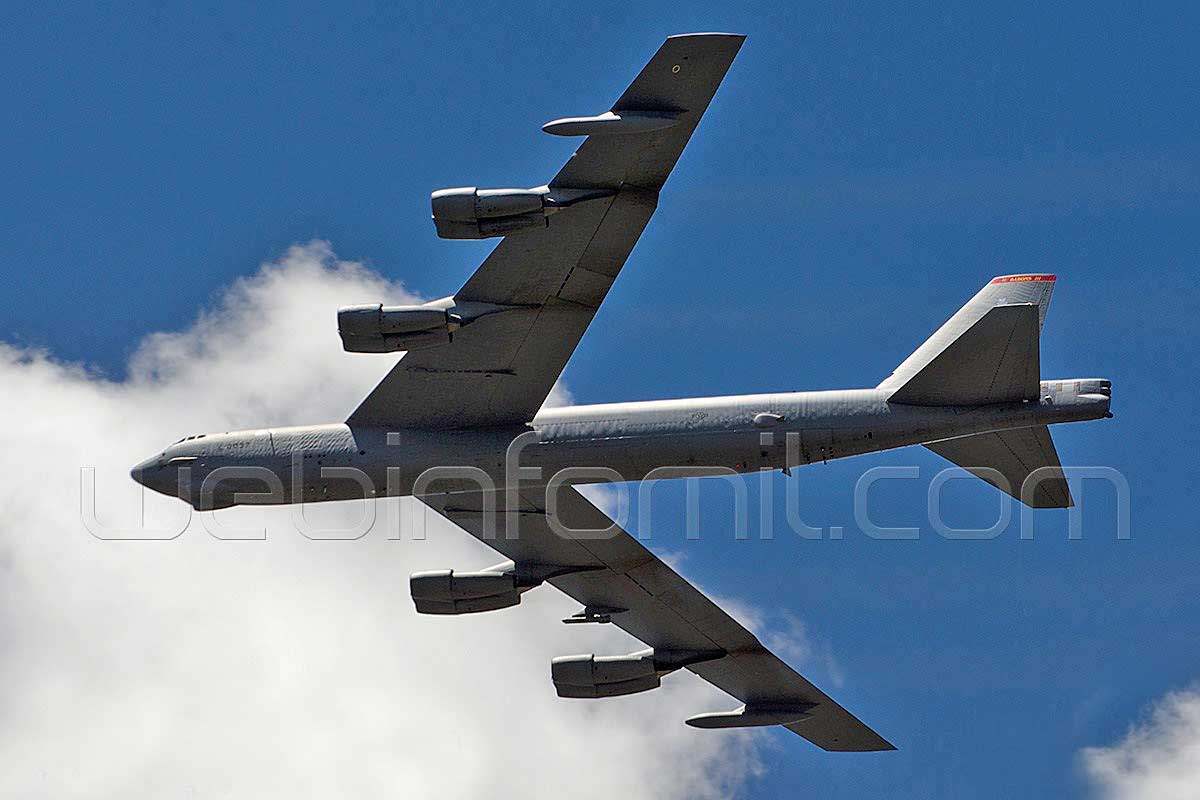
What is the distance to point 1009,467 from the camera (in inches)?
1665

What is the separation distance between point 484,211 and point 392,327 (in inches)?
127

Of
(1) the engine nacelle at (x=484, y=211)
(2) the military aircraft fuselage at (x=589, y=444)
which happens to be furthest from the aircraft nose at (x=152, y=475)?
(1) the engine nacelle at (x=484, y=211)

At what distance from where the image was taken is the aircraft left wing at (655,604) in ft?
146

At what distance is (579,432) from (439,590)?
6891mm

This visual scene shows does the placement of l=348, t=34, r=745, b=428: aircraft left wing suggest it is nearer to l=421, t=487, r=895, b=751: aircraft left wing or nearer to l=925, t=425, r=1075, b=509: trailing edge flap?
l=421, t=487, r=895, b=751: aircraft left wing

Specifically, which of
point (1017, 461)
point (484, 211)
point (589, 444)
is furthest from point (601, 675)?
point (484, 211)

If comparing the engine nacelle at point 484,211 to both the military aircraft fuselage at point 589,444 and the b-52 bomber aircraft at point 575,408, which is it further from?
the military aircraft fuselage at point 589,444

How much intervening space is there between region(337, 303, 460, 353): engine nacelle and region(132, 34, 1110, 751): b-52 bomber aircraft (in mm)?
39

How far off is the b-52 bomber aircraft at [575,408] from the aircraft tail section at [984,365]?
0.04 m

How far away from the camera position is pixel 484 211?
121ft

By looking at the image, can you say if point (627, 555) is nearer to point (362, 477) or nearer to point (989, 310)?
point (362, 477)

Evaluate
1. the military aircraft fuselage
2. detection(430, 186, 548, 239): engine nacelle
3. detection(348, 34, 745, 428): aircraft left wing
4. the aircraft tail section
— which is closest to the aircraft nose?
the military aircraft fuselage

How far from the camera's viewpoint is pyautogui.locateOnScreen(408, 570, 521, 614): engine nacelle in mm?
45531

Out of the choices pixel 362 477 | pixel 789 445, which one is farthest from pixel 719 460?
pixel 362 477
